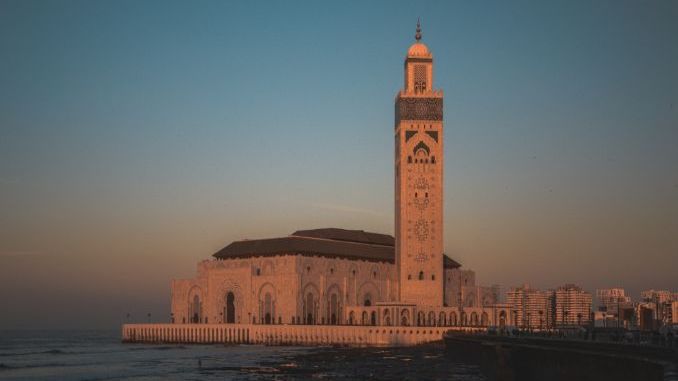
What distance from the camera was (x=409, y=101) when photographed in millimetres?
126938

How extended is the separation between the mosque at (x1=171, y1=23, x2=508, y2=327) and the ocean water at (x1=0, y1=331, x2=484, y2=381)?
15.7 metres

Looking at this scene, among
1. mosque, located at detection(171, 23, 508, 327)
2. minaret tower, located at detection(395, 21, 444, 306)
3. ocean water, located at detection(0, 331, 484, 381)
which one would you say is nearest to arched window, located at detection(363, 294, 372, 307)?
mosque, located at detection(171, 23, 508, 327)

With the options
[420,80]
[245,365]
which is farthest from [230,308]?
[245,365]

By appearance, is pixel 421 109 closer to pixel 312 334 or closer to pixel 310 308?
pixel 310 308

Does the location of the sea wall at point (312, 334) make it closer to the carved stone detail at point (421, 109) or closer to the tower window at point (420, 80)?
the carved stone detail at point (421, 109)

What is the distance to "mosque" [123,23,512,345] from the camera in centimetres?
12325

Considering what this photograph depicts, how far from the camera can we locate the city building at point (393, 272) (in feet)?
414

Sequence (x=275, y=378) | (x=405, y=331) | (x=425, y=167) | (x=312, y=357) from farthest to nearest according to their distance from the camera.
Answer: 1. (x=425, y=167)
2. (x=405, y=331)
3. (x=312, y=357)
4. (x=275, y=378)

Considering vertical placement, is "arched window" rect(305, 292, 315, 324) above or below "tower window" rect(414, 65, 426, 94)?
below

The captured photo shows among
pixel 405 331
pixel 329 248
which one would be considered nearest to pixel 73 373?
pixel 405 331

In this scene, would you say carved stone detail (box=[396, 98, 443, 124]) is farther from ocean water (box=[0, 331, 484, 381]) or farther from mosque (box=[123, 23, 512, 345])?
ocean water (box=[0, 331, 484, 381])

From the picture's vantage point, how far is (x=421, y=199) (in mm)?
126062

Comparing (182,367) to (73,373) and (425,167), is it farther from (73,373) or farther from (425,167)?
(425,167)

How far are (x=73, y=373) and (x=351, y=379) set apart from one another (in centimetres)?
2725
